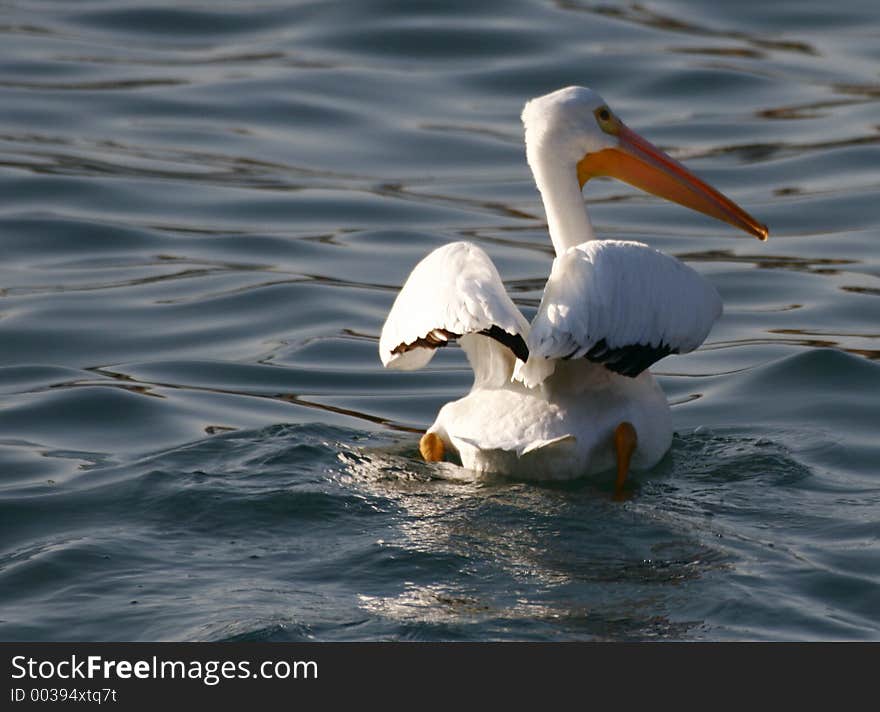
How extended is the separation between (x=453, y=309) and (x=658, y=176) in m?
1.66

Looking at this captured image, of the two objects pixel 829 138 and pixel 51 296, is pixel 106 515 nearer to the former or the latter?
pixel 51 296

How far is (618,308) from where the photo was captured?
5.39m

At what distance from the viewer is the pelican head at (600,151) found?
245 inches

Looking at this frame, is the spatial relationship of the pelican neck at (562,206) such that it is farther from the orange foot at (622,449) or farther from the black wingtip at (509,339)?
the black wingtip at (509,339)

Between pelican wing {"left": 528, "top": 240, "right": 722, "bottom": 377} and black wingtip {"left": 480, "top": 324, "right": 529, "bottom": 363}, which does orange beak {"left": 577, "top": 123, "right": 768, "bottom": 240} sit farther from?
black wingtip {"left": 480, "top": 324, "right": 529, "bottom": 363}

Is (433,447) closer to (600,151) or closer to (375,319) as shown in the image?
(600,151)

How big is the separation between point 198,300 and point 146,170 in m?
2.36

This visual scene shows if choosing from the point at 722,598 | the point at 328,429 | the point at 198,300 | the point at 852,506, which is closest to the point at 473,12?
the point at 198,300

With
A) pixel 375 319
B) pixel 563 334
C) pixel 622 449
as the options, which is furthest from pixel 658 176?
pixel 375 319

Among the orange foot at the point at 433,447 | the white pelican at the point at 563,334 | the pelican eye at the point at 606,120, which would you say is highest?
the pelican eye at the point at 606,120

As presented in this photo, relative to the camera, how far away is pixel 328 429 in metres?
6.54

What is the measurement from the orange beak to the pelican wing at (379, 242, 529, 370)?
1.05 m

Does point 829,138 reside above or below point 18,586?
above

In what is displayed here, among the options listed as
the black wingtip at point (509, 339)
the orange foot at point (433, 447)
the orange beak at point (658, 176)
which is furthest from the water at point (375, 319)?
the orange beak at point (658, 176)
